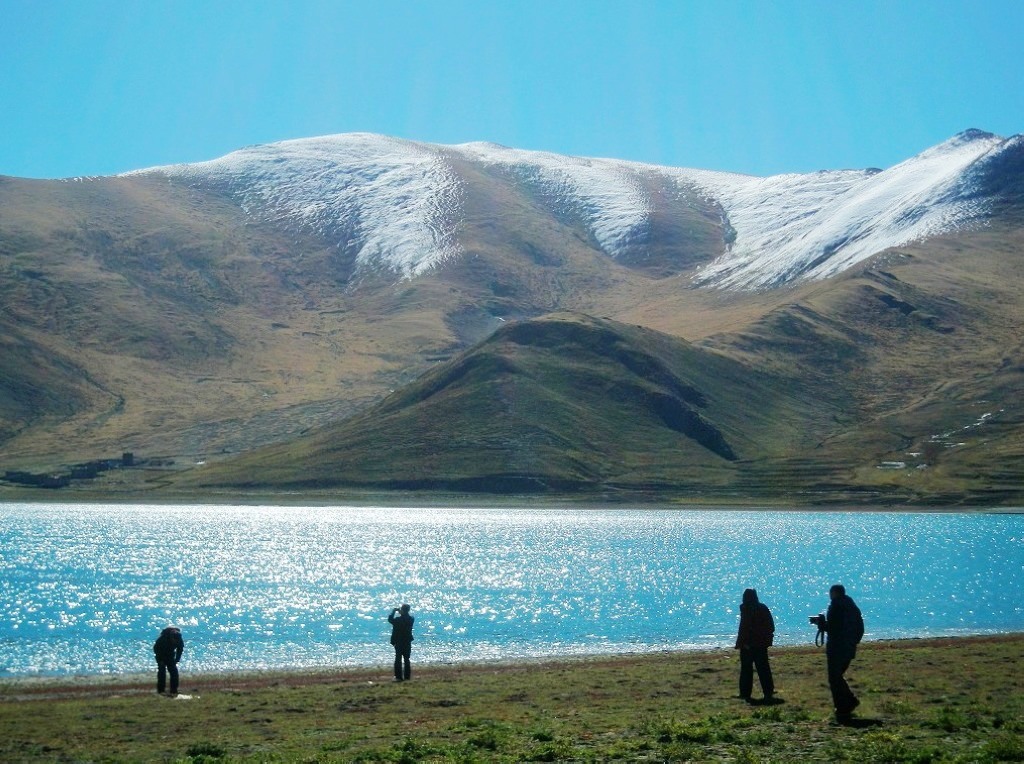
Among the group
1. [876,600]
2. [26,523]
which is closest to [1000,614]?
[876,600]

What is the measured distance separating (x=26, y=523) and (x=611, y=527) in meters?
76.8

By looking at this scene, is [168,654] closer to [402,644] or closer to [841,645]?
[402,644]

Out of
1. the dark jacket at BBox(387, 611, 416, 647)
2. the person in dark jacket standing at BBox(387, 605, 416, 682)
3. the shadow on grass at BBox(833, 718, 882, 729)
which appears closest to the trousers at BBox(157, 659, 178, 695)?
the person in dark jacket standing at BBox(387, 605, 416, 682)

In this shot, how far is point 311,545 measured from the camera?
128 metres

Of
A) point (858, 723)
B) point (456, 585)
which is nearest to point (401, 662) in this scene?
point (858, 723)

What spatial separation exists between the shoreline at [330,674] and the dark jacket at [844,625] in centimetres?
1845

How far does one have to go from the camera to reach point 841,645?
26.0 metres

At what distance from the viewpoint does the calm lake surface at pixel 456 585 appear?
57.4 metres

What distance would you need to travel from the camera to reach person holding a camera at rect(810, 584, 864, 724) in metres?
25.3

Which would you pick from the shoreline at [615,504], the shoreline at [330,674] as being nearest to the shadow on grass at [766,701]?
the shoreline at [330,674]

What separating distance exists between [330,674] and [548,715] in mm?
17539

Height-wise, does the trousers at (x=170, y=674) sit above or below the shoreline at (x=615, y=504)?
below

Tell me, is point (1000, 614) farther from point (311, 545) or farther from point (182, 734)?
point (311, 545)

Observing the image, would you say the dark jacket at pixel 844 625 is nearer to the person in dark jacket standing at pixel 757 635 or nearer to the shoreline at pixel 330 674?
the person in dark jacket standing at pixel 757 635
